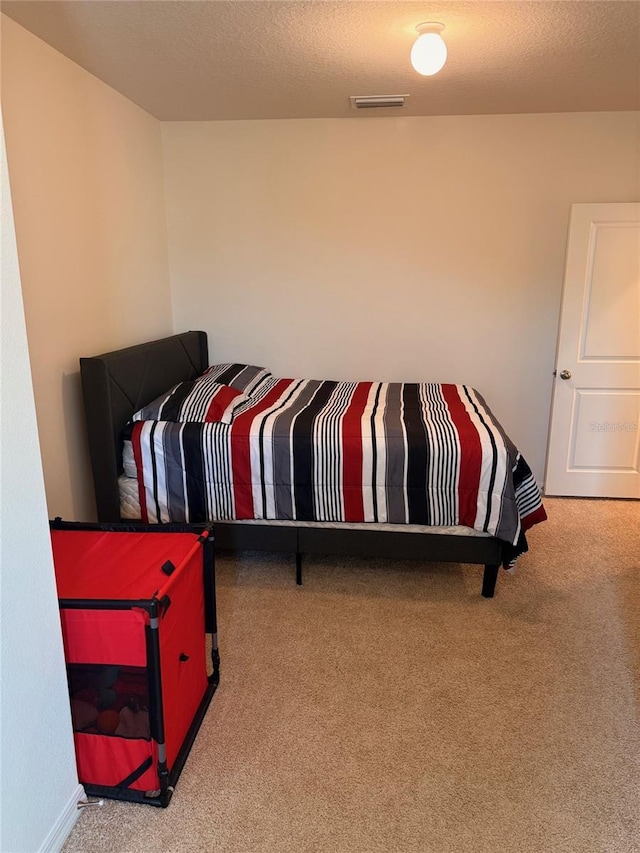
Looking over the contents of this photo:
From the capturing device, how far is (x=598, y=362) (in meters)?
3.69

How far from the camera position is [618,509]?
12.2 ft

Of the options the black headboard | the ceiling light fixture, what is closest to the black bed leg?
the black headboard

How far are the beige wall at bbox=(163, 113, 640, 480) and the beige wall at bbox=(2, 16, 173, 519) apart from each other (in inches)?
23.6

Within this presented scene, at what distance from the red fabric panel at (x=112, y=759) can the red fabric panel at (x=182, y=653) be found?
0.22 ft

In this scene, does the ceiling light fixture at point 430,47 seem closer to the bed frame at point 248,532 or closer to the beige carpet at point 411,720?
the bed frame at point 248,532

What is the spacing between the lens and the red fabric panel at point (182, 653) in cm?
162

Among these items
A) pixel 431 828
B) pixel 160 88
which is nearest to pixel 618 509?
pixel 431 828

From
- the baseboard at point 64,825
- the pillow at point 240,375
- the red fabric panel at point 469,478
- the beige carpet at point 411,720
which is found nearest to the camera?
the baseboard at point 64,825

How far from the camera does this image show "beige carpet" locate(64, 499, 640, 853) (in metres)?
1.57

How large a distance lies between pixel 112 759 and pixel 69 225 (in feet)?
7.46

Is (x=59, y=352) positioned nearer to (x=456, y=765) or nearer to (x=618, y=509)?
(x=456, y=765)

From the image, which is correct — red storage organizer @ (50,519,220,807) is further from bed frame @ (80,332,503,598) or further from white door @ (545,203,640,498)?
white door @ (545,203,640,498)

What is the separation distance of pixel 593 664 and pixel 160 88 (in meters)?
3.53

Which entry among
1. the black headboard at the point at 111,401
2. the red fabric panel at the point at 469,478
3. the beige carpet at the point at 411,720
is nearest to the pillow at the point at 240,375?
the black headboard at the point at 111,401
